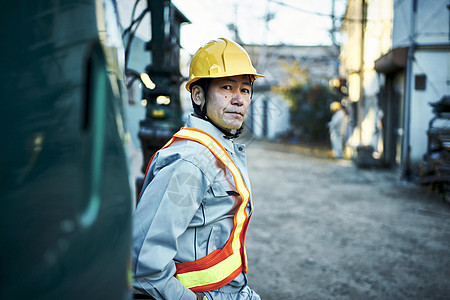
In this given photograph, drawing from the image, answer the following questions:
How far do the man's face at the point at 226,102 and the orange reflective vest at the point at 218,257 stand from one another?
164 millimetres

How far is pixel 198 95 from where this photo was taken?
1919mm

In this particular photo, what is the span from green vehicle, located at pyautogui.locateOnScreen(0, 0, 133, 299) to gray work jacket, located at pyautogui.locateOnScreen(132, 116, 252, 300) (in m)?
0.49

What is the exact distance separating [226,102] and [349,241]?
4296 mm

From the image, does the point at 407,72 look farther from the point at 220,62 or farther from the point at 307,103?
the point at 307,103

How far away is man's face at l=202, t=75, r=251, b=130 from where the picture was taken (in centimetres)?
182

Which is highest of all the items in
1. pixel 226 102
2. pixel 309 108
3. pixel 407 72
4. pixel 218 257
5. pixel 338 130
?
pixel 407 72

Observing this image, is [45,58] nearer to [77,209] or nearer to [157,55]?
[77,209]

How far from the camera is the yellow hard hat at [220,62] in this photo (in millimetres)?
1771

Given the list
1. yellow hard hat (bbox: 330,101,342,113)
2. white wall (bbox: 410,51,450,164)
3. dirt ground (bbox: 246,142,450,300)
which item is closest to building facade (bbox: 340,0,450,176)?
white wall (bbox: 410,51,450,164)

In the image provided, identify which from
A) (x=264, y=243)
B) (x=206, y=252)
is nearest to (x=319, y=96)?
(x=264, y=243)

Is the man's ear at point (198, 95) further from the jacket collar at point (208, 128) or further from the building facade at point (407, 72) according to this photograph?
the building facade at point (407, 72)

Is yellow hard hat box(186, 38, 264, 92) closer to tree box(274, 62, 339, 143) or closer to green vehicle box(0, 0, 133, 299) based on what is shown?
green vehicle box(0, 0, 133, 299)

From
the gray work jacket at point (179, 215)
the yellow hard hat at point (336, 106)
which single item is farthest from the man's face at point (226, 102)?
the yellow hard hat at point (336, 106)

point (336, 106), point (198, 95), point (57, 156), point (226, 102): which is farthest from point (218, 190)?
point (336, 106)
